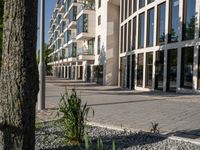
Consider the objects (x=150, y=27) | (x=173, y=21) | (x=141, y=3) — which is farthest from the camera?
(x=141, y=3)

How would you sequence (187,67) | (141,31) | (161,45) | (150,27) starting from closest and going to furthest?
(187,67), (161,45), (150,27), (141,31)

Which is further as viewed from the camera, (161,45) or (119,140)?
(161,45)

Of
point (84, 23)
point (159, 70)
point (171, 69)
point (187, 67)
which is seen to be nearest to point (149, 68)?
point (159, 70)

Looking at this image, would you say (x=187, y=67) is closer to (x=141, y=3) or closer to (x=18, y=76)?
(x=141, y=3)

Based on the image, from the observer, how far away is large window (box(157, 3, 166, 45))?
2146 centimetres

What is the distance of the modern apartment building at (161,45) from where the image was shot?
1781cm

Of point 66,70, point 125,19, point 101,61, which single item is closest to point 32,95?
point 125,19

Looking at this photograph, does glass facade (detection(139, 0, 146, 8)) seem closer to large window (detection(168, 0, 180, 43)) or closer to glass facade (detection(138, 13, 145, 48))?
glass facade (detection(138, 13, 145, 48))

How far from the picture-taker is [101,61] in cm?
3347

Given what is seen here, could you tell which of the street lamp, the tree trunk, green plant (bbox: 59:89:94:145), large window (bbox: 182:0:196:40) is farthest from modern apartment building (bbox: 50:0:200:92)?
the tree trunk

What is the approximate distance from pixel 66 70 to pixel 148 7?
4218 centimetres

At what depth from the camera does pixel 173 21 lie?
20188 millimetres

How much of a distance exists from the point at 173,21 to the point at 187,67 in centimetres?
390

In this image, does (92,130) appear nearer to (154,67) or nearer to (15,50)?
(15,50)
